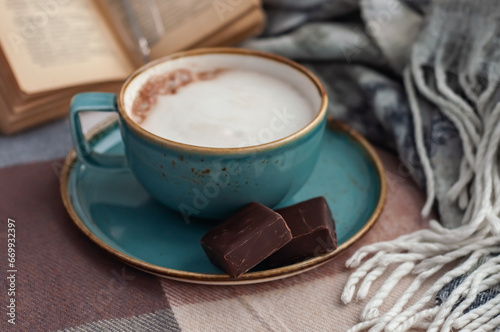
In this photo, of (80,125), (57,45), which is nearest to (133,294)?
(80,125)

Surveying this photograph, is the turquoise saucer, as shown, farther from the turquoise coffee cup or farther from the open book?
the open book

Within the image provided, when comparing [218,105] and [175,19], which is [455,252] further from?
[175,19]

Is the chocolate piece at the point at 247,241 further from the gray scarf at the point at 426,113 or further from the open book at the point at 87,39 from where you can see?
the open book at the point at 87,39

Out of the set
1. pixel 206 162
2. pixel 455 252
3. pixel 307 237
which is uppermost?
pixel 206 162

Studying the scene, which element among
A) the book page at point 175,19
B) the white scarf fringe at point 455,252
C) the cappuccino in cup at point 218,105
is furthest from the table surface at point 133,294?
the book page at point 175,19

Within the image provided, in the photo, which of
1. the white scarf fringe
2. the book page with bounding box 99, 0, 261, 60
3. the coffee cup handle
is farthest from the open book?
the white scarf fringe

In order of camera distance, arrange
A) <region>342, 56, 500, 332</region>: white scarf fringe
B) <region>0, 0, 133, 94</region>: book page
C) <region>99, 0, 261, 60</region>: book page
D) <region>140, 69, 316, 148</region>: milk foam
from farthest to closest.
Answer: <region>99, 0, 261, 60</region>: book page → <region>0, 0, 133, 94</region>: book page → <region>140, 69, 316, 148</region>: milk foam → <region>342, 56, 500, 332</region>: white scarf fringe
